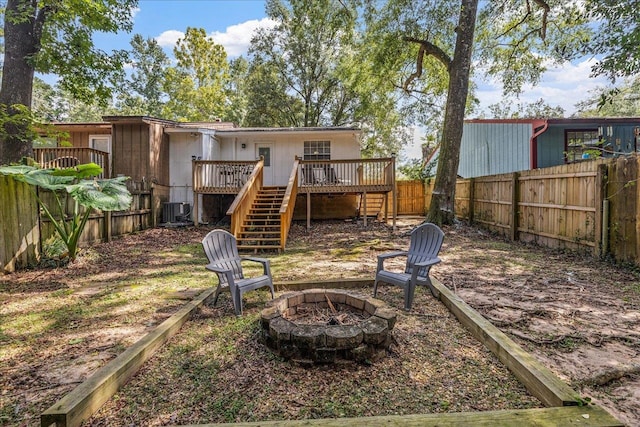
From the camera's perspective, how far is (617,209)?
611cm

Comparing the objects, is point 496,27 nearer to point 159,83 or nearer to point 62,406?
point 62,406

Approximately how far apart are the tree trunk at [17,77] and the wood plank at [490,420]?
29.0 feet

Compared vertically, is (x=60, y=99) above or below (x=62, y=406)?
above

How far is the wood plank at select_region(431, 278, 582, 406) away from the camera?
2.23 m

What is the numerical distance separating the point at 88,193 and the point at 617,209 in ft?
30.8

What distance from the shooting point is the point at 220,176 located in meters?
12.0

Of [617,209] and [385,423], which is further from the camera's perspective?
[617,209]

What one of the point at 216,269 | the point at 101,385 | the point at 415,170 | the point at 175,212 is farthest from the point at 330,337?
the point at 415,170

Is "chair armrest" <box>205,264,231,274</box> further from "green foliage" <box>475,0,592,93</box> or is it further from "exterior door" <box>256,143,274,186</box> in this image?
"green foliage" <box>475,0,592,93</box>

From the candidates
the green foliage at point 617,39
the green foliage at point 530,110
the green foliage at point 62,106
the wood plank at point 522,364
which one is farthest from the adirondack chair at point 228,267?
the green foliage at point 62,106

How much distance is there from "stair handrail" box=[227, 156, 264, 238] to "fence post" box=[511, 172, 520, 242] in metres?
7.43

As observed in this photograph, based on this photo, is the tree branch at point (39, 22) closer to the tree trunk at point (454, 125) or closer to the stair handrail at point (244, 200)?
the stair handrail at point (244, 200)

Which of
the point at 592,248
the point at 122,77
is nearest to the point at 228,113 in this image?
the point at 122,77

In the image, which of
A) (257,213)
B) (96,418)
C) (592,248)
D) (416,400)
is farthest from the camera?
(257,213)
